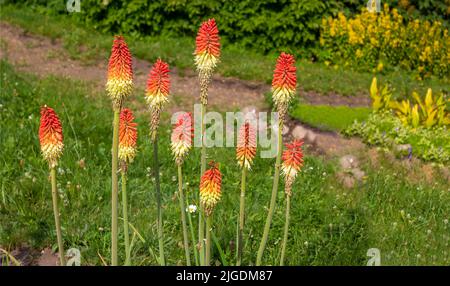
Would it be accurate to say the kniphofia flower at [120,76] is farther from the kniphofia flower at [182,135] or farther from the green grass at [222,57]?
the green grass at [222,57]

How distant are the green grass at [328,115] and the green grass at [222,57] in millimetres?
1432

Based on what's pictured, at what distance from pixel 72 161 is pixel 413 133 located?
3.70m

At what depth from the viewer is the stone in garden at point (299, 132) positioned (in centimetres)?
782

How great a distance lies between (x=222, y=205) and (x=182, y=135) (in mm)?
2529

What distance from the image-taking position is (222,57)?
1107 cm

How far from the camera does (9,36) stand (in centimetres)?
1084

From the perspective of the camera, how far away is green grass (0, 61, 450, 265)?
4965 millimetres

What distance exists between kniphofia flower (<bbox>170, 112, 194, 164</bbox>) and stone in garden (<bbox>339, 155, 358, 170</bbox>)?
13.3 ft
